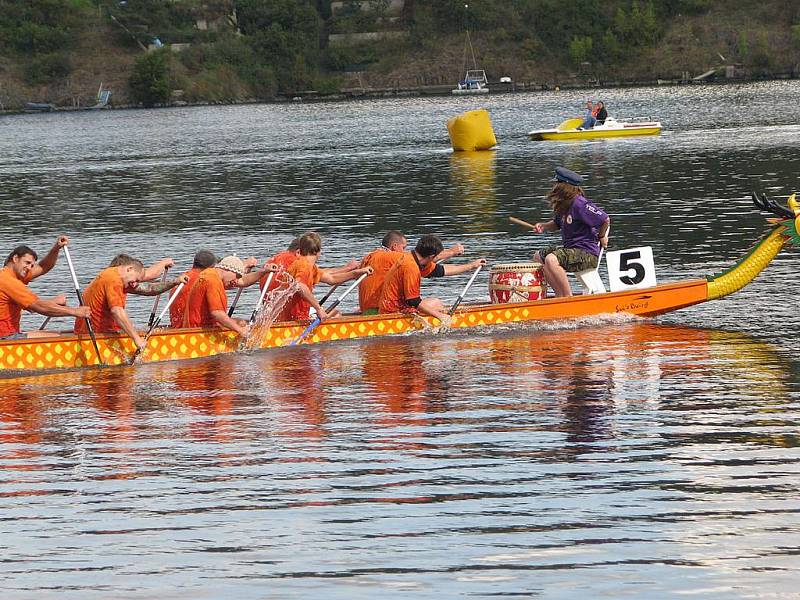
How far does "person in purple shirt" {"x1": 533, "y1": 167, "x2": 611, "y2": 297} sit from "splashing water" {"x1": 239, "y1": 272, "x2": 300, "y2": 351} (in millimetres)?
3825

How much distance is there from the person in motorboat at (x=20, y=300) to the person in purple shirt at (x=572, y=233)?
6.74 m

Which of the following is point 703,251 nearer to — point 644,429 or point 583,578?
point 644,429

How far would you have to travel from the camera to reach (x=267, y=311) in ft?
65.8

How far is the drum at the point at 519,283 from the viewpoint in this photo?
21.2 metres

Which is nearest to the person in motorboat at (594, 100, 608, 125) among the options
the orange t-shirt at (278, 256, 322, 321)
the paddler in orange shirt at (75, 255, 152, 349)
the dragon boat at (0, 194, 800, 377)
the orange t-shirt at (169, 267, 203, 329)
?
the dragon boat at (0, 194, 800, 377)

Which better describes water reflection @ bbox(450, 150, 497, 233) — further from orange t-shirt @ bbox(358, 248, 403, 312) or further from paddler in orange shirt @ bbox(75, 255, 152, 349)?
paddler in orange shirt @ bbox(75, 255, 152, 349)

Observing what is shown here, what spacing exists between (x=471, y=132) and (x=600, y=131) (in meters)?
6.09

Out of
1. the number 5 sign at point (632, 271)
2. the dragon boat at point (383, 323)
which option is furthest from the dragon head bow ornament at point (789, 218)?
the number 5 sign at point (632, 271)

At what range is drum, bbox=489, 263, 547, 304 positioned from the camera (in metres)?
21.2

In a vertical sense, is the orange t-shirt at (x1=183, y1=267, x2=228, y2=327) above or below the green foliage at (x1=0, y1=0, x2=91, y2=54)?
below

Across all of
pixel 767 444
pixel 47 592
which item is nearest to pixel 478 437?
pixel 767 444

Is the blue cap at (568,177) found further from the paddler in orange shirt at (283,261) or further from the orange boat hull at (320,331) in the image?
the paddler in orange shirt at (283,261)

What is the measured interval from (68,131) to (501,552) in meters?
118

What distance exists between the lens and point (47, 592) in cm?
1065
